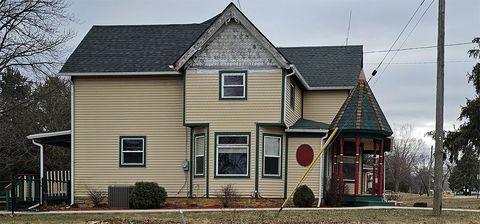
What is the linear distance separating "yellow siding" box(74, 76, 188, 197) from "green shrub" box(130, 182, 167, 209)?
1898 millimetres

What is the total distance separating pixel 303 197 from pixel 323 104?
5939 millimetres

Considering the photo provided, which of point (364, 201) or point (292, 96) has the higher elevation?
point (292, 96)

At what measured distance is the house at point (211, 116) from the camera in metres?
25.6

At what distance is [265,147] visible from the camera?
1026 inches

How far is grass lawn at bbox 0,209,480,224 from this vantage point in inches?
725

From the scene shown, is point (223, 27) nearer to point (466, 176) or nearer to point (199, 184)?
point (199, 184)

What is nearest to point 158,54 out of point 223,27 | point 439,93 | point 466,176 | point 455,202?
point 223,27

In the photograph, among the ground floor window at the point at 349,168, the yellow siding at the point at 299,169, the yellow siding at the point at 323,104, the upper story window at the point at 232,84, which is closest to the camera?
the upper story window at the point at 232,84

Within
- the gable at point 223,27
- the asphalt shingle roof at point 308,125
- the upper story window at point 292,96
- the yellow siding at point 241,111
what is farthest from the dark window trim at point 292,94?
the gable at point 223,27

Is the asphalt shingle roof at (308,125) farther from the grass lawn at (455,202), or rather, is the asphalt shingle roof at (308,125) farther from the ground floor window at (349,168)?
the grass lawn at (455,202)

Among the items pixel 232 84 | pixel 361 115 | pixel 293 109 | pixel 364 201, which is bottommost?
pixel 364 201

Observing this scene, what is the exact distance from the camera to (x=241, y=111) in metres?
25.7

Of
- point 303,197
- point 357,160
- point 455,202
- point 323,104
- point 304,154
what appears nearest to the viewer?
point 303,197

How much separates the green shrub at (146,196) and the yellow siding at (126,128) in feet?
6.23
